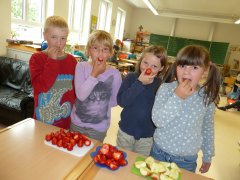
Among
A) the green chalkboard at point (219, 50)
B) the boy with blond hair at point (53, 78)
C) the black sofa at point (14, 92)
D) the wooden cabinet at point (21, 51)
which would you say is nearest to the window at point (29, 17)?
the wooden cabinet at point (21, 51)

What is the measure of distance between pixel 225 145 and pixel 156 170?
2.86 meters

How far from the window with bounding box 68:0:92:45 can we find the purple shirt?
15.3 ft

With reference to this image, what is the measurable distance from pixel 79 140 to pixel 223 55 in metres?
10.1

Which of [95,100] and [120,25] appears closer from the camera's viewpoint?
[95,100]

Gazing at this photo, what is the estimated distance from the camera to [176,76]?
1.21 m

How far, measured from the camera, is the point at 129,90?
1.25m

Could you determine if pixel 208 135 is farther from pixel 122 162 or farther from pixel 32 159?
pixel 32 159

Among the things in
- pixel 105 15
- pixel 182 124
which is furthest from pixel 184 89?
pixel 105 15

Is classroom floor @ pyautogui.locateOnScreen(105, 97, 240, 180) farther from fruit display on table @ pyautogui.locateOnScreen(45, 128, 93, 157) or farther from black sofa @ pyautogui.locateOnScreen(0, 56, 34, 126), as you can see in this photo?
fruit display on table @ pyautogui.locateOnScreen(45, 128, 93, 157)

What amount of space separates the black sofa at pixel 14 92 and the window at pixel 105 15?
4.85 m

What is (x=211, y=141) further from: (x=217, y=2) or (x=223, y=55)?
(x=223, y=55)

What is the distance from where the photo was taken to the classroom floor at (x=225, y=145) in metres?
2.47

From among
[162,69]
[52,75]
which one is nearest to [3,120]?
[52,75]

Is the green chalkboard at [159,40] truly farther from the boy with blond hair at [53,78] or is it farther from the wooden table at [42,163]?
the wooden table at [42,163]
